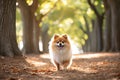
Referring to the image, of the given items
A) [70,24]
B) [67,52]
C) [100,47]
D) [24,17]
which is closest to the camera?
[67,52]

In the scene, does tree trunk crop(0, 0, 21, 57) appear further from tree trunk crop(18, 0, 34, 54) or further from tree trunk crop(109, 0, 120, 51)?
tree trunk crop(109, 0, 120, 51)

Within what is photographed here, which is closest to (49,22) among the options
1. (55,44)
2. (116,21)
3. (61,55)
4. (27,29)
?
(27,29)

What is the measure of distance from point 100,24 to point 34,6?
31.1 feet

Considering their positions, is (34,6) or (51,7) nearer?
(34,6)

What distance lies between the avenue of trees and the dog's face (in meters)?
3.82

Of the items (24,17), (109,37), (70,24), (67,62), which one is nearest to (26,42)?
(24,17)

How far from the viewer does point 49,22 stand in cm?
4906

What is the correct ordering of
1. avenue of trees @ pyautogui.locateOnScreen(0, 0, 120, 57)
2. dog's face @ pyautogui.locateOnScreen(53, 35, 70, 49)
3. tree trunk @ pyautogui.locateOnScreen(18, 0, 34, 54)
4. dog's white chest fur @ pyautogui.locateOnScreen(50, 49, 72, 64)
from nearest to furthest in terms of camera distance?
dog's face @ pyautogui.locateOnScreen(53, 35, 70, 49), dog's white chest fur @ pyautogui.locateOnScreen(50, 49, 72, 64), avenue of trees @ pyautogui.locateOnScreen(0, 0, 120, 57), tree trunk @ pyautogui.locateOnScreen(18, 0, 34, 54)

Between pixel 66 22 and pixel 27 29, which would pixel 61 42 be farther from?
pixel 66 22

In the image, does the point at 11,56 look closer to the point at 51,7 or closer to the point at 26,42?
the point at 26,42

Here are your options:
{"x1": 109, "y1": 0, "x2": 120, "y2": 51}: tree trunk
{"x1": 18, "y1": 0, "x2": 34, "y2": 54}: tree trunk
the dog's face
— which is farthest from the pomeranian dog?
{"x1": 109, "y1": 0, "x2": 120, "y2": 51}: tree trunk

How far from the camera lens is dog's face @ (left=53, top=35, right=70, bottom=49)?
42.9 feet

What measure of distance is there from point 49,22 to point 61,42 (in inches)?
1422

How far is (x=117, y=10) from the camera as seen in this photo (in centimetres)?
2841
